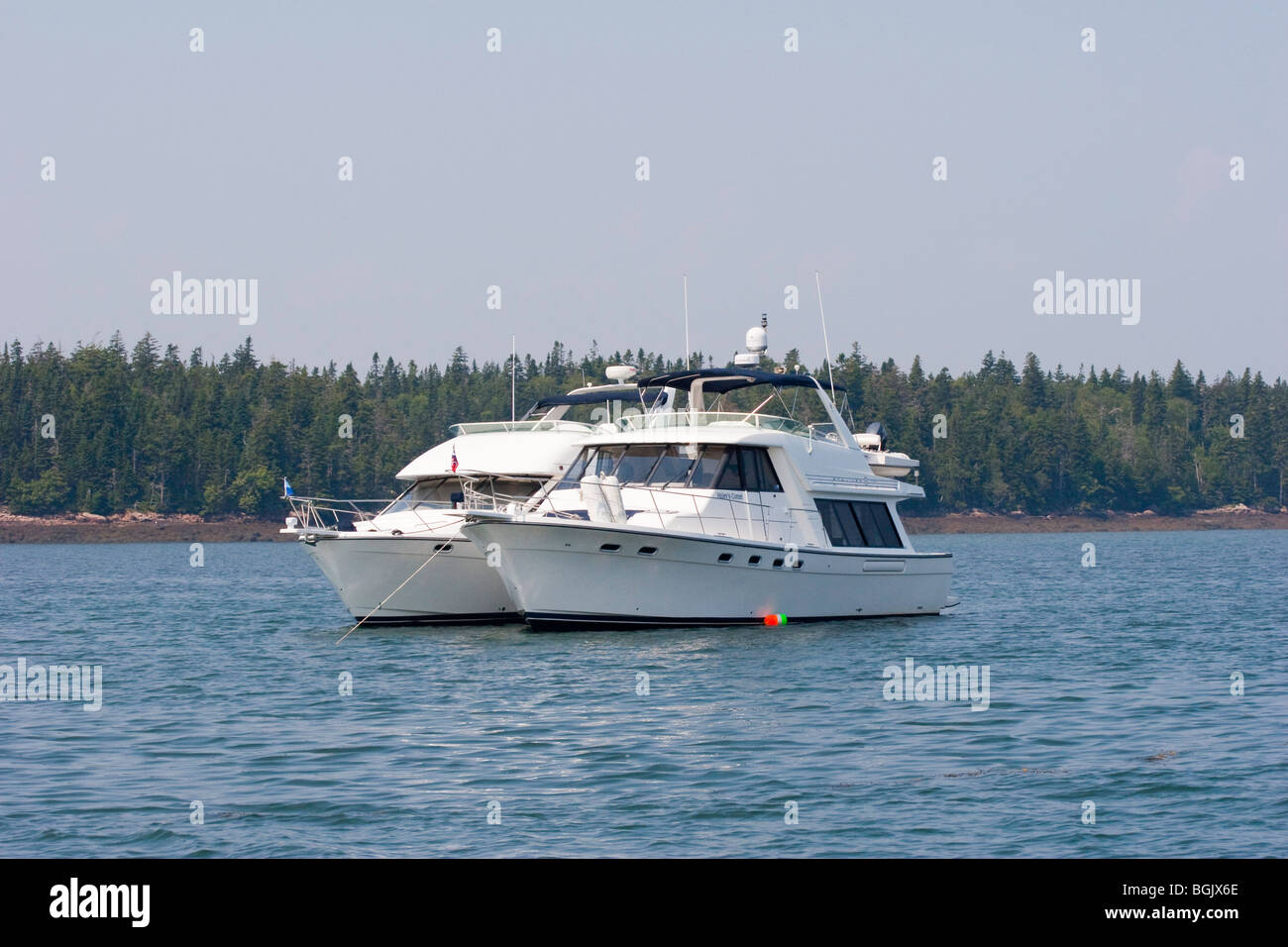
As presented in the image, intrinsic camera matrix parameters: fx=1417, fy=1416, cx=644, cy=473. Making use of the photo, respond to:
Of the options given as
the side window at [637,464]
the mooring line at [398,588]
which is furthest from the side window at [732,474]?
the mooring line at [398,588]

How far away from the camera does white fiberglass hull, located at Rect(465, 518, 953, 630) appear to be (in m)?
24.7

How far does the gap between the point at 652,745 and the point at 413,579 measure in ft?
43.6

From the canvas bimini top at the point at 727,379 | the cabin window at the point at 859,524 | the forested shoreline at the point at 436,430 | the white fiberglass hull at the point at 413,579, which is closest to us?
the white fiberglass hull at the point at 413,579

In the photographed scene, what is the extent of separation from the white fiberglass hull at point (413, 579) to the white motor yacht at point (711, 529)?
1535 millimetres

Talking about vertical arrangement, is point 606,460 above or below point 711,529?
above

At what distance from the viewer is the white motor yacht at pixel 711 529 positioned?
25.0 metres

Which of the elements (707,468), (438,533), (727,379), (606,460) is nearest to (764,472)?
(707,468)

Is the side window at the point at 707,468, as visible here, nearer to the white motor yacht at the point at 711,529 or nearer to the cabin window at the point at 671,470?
the white motor yacht at the point at 711,529

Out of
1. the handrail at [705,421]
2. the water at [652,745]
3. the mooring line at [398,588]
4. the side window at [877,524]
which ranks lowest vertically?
the water at [652,745]

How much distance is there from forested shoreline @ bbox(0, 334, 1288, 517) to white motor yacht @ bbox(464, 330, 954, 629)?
3618 inches

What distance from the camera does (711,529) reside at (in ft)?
87.3

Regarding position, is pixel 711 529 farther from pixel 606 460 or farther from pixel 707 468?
pixel 606 460
